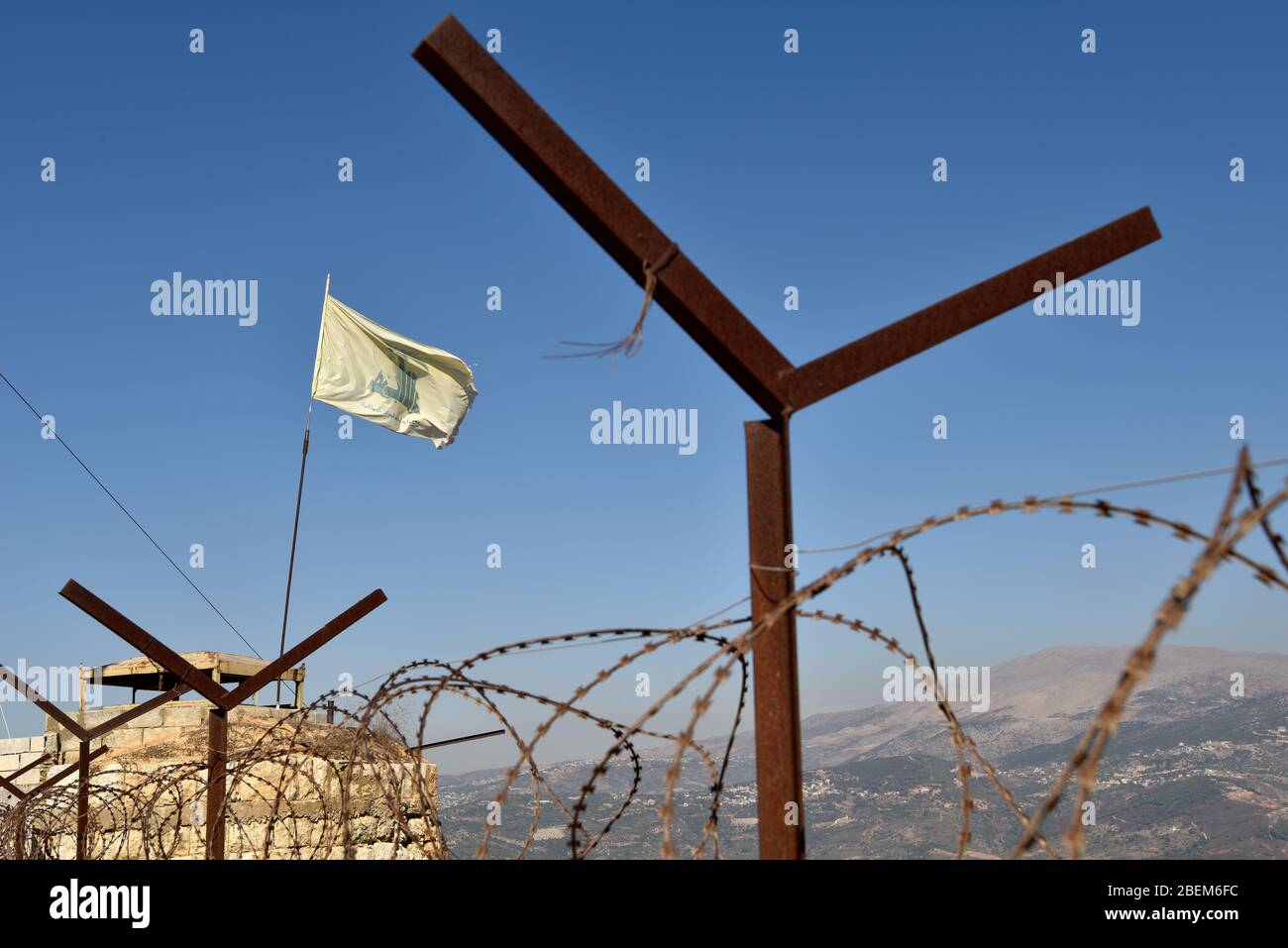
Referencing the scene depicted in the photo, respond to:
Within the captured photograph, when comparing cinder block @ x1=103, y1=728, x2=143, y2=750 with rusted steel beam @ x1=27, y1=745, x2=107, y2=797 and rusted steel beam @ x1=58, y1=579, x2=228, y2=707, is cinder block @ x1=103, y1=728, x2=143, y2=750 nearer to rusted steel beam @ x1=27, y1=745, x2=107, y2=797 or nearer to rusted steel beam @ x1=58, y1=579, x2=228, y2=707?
rusted steel beam @ x1=27, y1=745, x2=107, y2=797

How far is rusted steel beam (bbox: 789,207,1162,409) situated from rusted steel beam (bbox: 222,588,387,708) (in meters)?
6.34

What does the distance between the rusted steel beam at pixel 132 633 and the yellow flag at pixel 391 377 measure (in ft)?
22.7

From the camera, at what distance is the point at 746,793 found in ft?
18.0

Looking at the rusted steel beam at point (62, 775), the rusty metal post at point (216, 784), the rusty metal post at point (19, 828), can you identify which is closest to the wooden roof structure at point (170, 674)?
the rusted steel beam at point (62, 775)

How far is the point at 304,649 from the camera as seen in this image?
8.84 meters

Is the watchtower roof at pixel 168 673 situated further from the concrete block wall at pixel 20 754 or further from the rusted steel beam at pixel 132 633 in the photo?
the rusted steel beam at pixel 132 633

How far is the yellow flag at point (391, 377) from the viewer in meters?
15.6

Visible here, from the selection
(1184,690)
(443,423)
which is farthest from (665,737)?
(1184,690)

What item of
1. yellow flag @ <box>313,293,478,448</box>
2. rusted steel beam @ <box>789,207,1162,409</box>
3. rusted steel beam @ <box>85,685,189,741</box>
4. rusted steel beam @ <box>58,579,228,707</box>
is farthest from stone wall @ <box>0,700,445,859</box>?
rusted steel beam @ <box>789,207,1162,409</box>

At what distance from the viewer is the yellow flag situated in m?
15.6

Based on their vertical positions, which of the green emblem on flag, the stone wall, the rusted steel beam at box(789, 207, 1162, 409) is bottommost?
the stone wall
